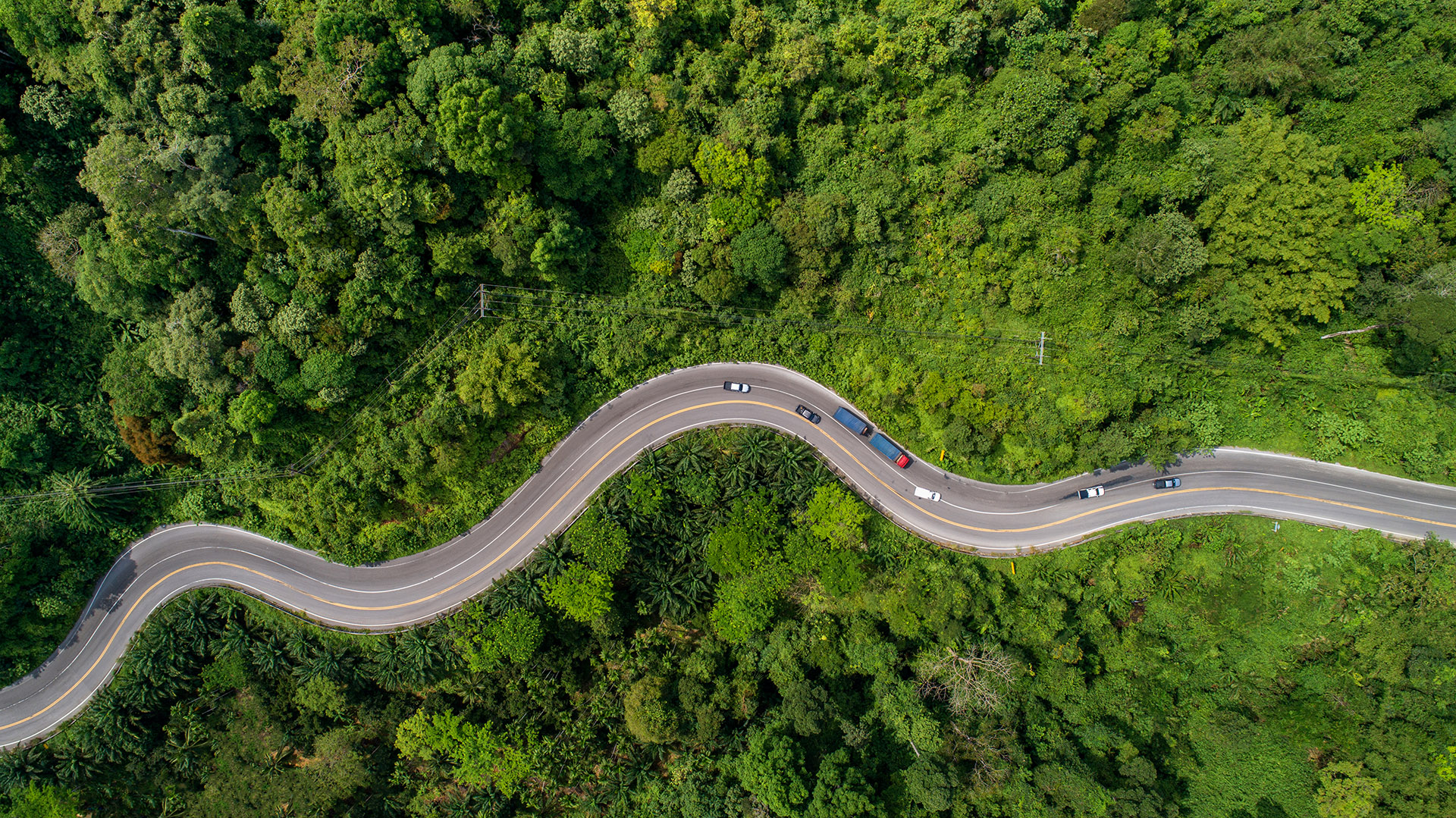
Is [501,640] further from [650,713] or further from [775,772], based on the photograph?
[775,772]

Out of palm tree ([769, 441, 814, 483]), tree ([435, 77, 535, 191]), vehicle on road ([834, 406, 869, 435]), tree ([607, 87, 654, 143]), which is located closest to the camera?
tree ([435, 77, 535, 191])

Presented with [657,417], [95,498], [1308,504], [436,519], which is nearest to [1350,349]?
[1308,504]

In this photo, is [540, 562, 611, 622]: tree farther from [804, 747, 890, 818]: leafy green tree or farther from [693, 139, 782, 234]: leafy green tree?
[693, 139, 782, 234]: leafy green tree

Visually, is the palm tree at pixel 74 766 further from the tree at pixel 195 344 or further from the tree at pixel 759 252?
the tree at pixel 759 252

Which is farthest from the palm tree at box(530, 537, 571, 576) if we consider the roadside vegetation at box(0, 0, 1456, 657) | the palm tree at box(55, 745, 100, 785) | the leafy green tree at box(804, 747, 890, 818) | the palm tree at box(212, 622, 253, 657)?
the palm tree at box(55, 745, 100, 785)

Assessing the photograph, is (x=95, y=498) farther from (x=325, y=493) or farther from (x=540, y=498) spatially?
(x=540, y=498)

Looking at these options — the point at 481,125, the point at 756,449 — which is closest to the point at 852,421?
the point at 756,449
